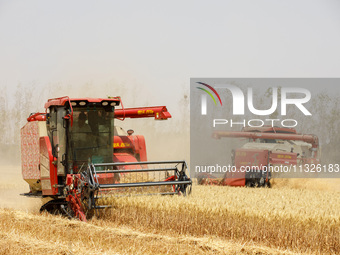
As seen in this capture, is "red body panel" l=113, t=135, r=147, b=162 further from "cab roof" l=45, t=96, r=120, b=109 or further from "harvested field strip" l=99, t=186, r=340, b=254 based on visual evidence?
"harvested field strip" l=99, t=186, r=340, b=254

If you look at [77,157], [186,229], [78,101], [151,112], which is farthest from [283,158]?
[186,229]

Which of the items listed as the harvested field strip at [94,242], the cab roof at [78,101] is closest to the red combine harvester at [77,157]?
Result: the cab roof at [78,101]

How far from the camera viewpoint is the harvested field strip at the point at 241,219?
20.9 ft

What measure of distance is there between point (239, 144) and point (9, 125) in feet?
66.4

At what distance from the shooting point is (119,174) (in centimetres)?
886

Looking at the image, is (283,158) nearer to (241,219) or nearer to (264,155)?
(264,155)

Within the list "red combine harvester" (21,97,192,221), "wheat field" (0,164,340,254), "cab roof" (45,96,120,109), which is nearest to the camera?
"wheat field" (0,164,340,254)

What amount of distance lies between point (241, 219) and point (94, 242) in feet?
6.66

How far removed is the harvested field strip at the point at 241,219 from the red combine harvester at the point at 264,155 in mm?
5306

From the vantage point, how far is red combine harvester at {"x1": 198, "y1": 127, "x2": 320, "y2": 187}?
13.7m

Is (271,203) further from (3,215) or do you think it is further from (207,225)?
(3,215)

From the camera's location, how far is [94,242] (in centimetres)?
605

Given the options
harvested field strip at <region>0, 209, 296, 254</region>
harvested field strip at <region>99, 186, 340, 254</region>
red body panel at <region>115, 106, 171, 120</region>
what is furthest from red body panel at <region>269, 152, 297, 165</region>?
harvested field strip at <region>0, 209, 296, 254</region>

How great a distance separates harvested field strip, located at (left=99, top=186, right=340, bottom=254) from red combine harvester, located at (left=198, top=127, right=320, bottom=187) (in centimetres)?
531
